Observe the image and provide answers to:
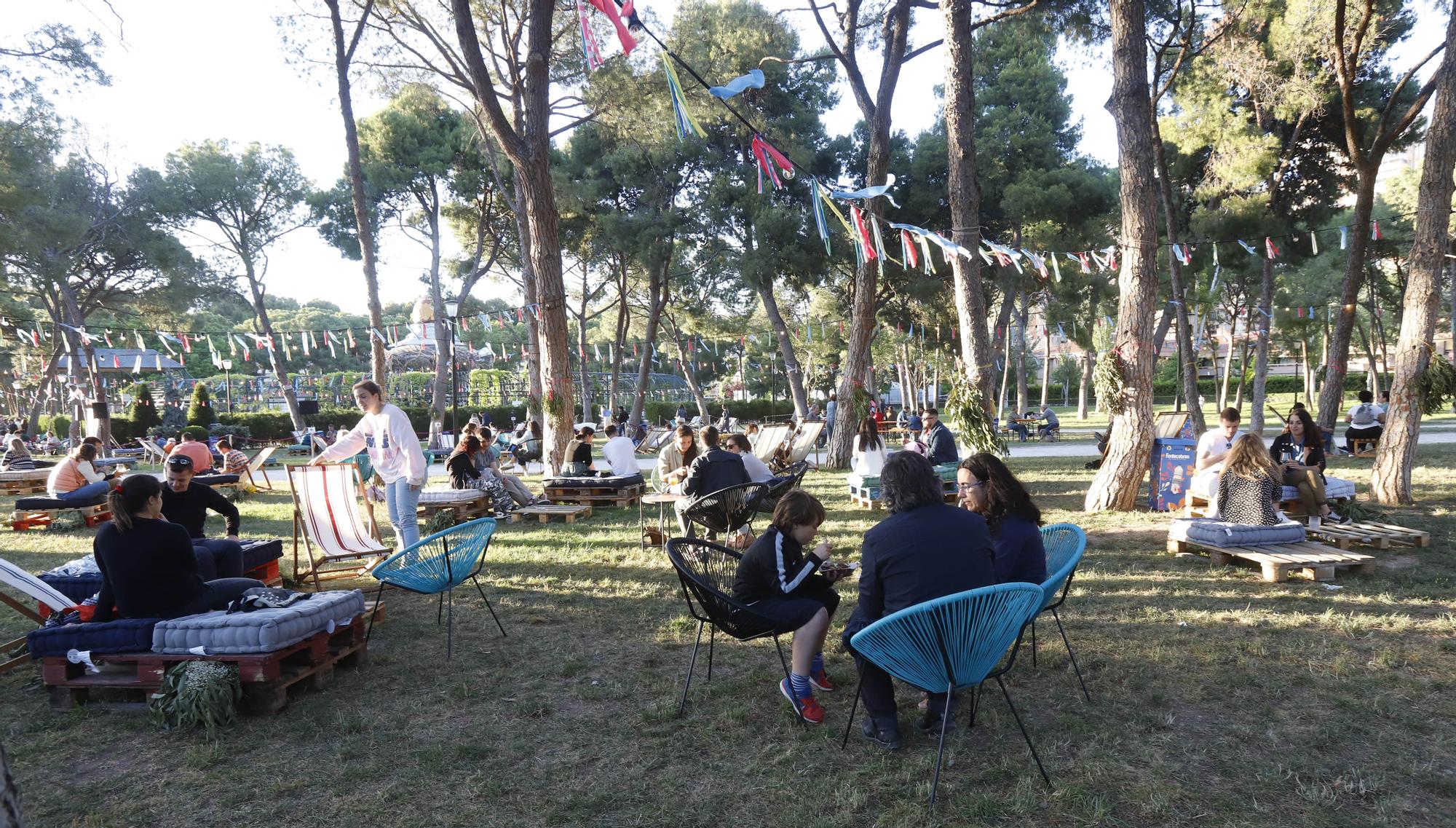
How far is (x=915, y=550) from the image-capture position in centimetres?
284

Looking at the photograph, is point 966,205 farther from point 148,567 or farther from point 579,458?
point 148,567

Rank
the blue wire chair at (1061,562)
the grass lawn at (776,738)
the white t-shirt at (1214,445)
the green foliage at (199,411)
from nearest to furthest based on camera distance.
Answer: the grass lawn at (776,738) → the blue wire chair at (1061,562) → the white t-shirt at (1214,445) → the green foliage at (199,411)

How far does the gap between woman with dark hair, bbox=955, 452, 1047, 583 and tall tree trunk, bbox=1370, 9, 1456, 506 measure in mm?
6692

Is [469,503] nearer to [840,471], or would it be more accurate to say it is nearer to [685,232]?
[840,471]

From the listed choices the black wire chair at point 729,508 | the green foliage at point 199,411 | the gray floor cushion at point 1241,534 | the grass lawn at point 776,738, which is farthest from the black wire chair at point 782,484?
the green foliage at point 199,411

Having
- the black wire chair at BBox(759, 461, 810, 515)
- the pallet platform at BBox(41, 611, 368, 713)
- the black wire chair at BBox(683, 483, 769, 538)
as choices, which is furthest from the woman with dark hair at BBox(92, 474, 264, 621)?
the black wire chair at BBox(759, 461, 810, 515)

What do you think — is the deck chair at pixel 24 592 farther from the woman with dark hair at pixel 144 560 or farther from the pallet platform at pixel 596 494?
A: the pallet platform at pixel 596 494

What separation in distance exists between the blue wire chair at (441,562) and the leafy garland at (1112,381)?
20.5 feet

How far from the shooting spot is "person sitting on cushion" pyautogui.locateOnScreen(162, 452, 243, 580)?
17.2 feet

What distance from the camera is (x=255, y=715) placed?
11.7ft

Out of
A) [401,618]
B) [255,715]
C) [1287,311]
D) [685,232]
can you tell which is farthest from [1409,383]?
[1287,311]

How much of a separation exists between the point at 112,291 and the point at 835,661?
27360 millimetres

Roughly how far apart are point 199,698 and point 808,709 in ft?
8.37

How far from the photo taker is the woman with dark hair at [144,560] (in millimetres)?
3676
